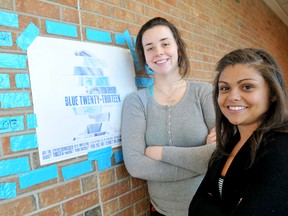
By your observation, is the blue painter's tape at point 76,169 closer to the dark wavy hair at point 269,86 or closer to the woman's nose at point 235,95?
the dark wavy hair at point 269,86

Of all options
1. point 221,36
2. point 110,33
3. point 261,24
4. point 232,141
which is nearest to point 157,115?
point 232,141

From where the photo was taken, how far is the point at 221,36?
10.1 feet

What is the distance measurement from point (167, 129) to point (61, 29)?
76 cm

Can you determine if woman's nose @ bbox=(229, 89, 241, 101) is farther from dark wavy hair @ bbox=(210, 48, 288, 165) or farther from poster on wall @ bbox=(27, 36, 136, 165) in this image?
poster on wall @ bbox=(27, 36, 136, 165)

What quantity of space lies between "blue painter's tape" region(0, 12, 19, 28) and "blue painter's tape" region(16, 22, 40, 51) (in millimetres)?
46

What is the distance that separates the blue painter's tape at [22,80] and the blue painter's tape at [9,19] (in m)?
0.21

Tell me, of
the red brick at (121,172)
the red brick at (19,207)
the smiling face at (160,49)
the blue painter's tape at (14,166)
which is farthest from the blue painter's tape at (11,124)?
the smiling face at (160,49)

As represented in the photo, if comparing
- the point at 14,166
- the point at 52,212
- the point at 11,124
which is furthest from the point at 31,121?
the point at 52,212

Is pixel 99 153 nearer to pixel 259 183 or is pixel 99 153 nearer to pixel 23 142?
pixel 23 142

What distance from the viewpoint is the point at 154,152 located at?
1.38 metres

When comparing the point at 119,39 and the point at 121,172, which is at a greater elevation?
the point at 119,39

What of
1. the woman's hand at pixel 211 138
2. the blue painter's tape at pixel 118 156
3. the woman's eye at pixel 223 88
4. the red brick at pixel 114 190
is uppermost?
the woman's eye at pixel 223 88

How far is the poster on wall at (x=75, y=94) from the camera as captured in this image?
118 centimetres

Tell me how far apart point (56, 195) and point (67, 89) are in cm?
51
